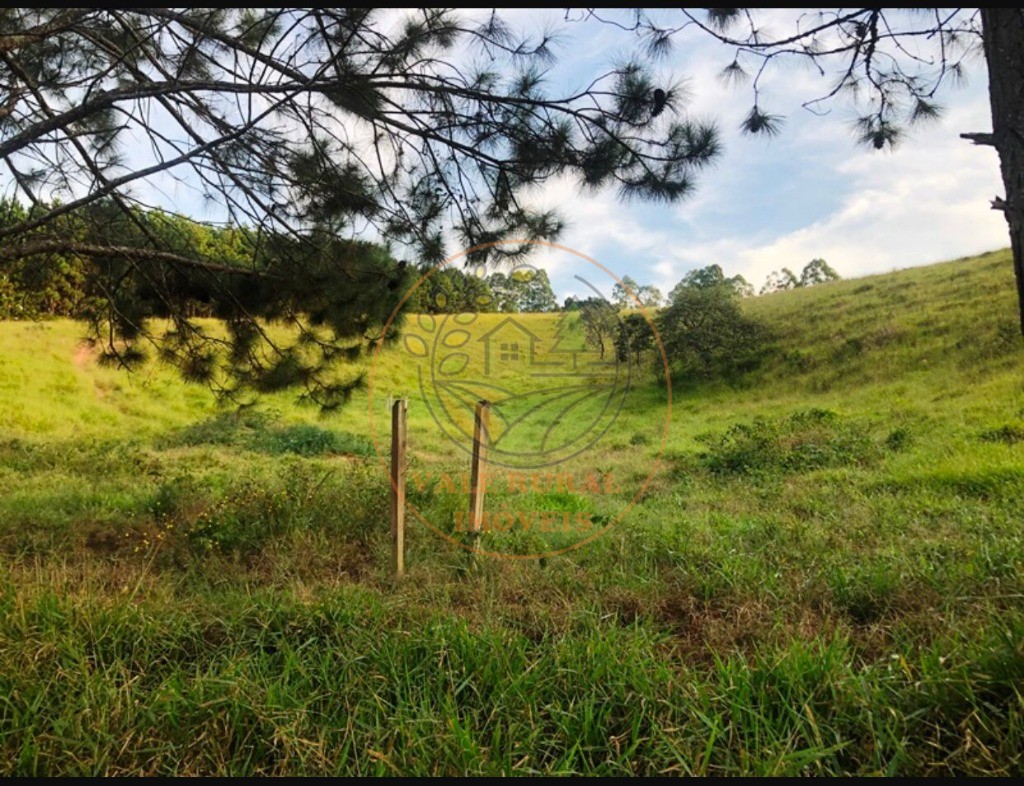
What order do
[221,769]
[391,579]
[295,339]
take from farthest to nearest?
[295,339]
[391,579]
[221,769]

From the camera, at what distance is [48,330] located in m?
10.2

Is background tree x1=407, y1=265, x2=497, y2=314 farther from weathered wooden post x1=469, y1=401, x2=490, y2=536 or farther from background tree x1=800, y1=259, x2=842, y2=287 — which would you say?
background tree x1=800, y1=259, x2=842, y2=287

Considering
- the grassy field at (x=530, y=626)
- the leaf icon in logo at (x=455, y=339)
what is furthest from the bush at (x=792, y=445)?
the leaf icon in logo at (x=455, y=339)

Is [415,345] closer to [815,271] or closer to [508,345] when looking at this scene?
[508,345]

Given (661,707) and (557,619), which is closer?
(661,707)

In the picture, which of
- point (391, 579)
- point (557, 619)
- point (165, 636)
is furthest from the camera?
point (391, 579)

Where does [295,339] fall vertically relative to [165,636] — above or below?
above

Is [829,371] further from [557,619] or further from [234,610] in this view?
[234,610]

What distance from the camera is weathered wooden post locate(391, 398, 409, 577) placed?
307 cm

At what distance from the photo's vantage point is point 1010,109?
212 cm

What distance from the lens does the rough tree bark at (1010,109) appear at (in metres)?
2.10

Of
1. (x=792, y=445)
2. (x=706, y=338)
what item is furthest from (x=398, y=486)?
(x=706, y=338)

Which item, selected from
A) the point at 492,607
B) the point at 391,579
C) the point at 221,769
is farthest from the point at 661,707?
the point at 391,579

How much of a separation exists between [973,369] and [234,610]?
936cm
